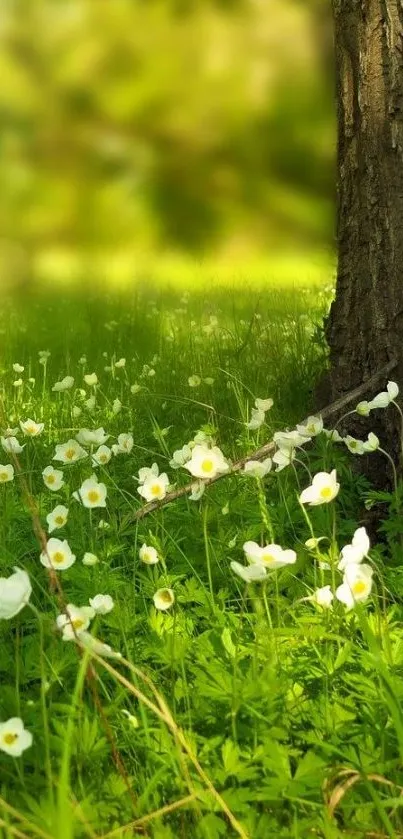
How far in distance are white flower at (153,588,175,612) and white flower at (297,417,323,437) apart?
1.40 ft

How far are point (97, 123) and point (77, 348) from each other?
1.63 m

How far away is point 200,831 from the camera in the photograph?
1180 mm

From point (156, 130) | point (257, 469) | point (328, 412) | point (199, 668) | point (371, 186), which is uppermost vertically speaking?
point (156, 130)

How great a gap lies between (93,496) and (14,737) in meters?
0.68

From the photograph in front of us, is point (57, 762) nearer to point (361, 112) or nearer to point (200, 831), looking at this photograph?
point (200, 831)

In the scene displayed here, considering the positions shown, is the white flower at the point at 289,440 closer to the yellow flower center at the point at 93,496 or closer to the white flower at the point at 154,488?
the white flower at the point at 154,488

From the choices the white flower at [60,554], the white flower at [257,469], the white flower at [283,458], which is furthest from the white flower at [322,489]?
the white flower at [60,554]

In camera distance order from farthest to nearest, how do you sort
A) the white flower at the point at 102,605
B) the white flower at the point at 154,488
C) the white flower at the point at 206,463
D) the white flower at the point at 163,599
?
the white flower at the point at 154,488, the white flower at the point at 206,463, the white flower at the point at 163,599, the white flower at the point at 102,605

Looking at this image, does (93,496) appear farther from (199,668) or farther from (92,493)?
(199,668)

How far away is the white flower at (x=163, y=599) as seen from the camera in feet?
4.80

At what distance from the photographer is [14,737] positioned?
1163 mm

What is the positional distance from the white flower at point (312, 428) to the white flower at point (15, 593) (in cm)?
75

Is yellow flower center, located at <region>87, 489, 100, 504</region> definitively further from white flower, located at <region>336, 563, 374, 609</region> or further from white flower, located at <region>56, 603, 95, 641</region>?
white flower, located at <region>336, 563, 374, 609</region>

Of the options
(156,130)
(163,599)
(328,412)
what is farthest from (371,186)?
(163,599)
